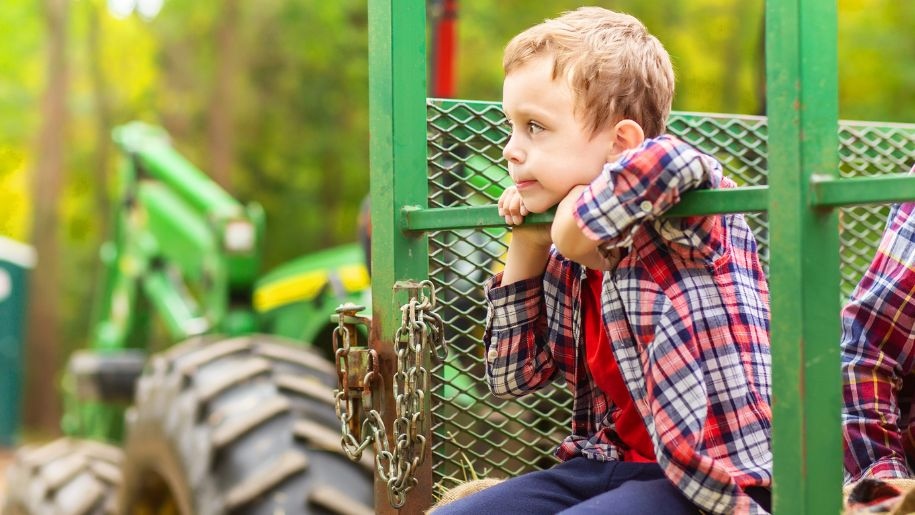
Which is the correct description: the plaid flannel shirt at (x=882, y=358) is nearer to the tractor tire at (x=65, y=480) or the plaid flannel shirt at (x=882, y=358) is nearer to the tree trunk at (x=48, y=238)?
the tractor tire at (x=65, y=480)

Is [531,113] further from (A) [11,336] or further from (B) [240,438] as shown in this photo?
(A) [11,336]

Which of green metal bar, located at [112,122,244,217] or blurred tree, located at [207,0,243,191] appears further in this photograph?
blurred tree, located at [207,0,243,191]

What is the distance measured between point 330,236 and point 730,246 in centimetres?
1834

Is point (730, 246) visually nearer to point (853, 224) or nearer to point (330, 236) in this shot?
point (853, 224)

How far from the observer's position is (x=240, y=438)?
3086 mm

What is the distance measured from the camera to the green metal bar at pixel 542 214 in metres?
1.63

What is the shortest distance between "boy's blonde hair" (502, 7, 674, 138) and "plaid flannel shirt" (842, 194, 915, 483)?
525mm

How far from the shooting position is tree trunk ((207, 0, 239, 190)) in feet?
58.5

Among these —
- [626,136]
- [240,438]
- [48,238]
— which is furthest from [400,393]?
[48,238]

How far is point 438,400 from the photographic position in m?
2.40

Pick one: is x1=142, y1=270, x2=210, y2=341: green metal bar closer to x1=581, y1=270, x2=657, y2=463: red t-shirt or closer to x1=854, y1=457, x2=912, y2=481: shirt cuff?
x1=581, y1=270, x2=657, y2=463: red t-shirt

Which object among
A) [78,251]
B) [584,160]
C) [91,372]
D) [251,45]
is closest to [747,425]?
[584,160]

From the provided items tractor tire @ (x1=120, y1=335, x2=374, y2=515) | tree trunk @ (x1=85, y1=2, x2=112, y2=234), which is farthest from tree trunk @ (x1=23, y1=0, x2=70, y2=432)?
tractor tire @ (x1=120, y1=335, x2=374, y2=515)

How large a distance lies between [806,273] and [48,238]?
1699 centimetres
